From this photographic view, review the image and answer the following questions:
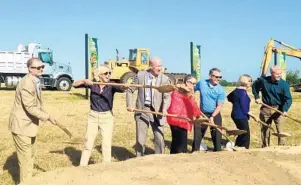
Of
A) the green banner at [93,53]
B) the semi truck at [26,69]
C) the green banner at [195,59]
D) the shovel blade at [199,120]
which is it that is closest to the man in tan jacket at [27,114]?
the shovel blade at [199,120]

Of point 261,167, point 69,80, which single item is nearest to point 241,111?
point 261,167

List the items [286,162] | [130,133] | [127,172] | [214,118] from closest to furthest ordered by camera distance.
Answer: [127,172], [286,162], [214,118], [130,133]

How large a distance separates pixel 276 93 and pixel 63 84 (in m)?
19.5

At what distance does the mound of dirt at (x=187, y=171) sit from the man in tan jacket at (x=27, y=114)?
0.79 m

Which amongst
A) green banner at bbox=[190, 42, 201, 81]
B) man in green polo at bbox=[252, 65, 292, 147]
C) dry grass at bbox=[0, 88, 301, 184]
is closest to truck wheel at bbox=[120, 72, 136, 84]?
green banner at bbox=[190, 42, 201, 81]

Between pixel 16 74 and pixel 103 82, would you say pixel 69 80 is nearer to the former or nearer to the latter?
pixel 16 74

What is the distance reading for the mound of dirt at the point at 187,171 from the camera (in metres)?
5.25

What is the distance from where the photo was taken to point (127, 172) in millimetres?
5398

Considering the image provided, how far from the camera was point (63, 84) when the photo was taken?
27.3m

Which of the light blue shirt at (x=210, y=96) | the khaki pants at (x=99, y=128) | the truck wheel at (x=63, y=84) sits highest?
the light blue shirt at (x=210, y=96)

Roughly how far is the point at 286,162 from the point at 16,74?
22451 mm

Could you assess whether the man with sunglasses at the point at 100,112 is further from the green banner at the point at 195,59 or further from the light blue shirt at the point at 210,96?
the green banner at the point at 195,59

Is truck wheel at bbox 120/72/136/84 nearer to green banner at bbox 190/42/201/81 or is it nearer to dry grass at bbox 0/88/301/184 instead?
green banner at bbox 190/42/201/81

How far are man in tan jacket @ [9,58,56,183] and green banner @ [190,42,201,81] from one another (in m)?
17.9
